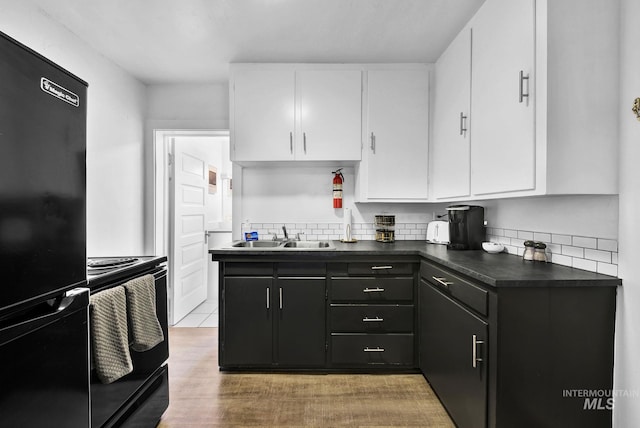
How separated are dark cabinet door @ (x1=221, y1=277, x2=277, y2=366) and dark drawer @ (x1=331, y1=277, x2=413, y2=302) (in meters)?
0.49

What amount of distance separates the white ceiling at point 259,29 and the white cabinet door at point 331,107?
0.45 feet

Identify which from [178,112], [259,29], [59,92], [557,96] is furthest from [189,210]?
[557,96]

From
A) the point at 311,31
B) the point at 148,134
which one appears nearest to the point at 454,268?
the point at 311,31

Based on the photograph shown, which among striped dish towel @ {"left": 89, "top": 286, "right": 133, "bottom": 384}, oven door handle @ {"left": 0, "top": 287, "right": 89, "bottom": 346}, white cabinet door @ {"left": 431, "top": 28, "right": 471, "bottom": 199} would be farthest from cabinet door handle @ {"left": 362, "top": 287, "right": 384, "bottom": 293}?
oven door handle @ {"left": 0, "top": 287, "right": 89, "bottom": 346}

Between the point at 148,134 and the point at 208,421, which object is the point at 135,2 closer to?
the point at 148,134

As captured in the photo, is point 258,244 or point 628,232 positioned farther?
point 258,244

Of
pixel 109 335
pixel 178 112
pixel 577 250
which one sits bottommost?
pixel 109 335

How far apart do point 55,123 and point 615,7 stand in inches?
83.8

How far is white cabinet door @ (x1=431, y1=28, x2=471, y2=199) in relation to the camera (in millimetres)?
2182

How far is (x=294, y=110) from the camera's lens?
2.77m

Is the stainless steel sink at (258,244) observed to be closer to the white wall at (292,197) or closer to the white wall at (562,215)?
the white wall at (292,197)

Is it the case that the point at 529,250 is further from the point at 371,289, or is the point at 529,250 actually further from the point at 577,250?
the point at 371,289

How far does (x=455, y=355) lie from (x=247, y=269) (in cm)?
145

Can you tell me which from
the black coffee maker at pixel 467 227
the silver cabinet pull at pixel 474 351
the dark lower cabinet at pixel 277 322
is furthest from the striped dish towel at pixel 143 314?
the black coffee maker at pixel 467 227
